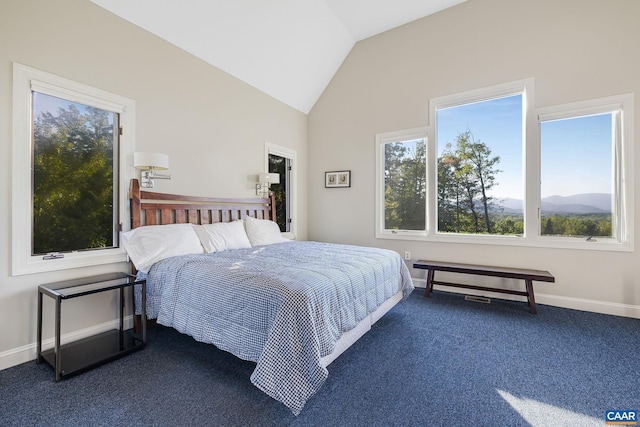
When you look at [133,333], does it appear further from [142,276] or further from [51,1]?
[51,1]

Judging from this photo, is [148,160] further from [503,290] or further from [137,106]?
[503,290]

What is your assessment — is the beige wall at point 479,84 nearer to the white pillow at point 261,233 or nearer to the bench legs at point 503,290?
the bench legs at point 503,290

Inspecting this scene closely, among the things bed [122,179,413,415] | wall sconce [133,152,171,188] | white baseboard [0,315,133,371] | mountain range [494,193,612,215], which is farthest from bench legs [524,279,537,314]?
white baseboard [0,315,133,371]

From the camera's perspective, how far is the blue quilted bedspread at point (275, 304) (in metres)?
1.57

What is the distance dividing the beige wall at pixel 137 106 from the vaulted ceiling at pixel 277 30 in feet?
0.55

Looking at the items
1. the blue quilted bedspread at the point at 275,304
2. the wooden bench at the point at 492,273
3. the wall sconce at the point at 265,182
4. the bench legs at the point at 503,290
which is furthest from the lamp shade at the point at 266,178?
the bench legs at the point at 503,290

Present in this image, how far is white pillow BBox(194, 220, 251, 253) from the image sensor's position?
3.11m

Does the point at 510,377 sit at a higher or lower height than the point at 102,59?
lower

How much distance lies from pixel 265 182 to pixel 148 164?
1.78 metres

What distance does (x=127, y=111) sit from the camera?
2.80 meters

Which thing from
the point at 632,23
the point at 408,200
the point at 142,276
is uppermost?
the point at 632,23

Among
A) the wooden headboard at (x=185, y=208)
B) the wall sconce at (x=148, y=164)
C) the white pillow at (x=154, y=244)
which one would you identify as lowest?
the white pillow at (x=154, y=244)

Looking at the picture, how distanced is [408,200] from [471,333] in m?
2.28

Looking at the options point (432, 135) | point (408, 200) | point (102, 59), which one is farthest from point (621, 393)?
point (102, 59)
